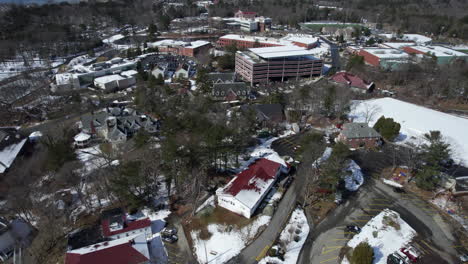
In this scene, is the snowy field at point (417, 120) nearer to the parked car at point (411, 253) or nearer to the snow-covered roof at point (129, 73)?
the parked car at point (411, 253)

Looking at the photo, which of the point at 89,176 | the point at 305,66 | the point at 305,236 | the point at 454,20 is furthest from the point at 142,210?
the point at 454,20

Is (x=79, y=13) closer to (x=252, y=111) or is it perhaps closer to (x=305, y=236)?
(x=252, y=111)

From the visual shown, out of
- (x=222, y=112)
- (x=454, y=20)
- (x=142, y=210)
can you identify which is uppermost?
(x=454, y=20)

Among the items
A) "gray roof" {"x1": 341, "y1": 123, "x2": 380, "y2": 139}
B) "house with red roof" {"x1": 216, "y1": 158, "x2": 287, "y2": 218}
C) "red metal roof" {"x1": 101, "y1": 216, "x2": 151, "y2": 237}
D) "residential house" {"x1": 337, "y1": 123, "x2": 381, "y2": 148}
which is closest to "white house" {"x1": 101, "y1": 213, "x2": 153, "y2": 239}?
"red metal roof" {"x1": 101, "y1": 216, "x2": 151, "y2": 237}

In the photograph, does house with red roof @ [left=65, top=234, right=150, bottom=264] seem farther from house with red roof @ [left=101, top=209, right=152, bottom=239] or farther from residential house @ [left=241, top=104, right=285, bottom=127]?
residential house @ [left=241, top=104, right=285, bottom=127]

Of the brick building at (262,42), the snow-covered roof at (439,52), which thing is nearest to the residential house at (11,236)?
the brick building at (262,42)
